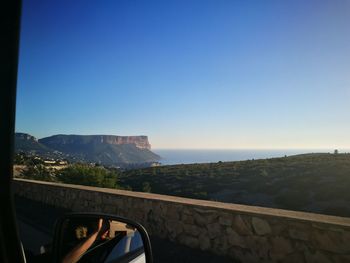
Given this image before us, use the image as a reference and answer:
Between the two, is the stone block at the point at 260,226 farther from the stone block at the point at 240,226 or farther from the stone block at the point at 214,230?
the stone block at the point at 214,230

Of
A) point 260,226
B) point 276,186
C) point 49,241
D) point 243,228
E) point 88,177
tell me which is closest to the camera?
point 260,226

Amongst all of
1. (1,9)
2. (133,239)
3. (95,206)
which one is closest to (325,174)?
(95,206)

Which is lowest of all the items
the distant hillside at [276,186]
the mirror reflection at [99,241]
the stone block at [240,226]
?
the distant hillside at [276,186]

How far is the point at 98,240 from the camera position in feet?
7.91

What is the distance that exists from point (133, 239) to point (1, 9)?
6.72 feet

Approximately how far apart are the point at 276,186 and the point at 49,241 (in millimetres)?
20664

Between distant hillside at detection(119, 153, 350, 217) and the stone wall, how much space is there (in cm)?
1262

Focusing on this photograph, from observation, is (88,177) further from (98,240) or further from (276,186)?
(98,240)

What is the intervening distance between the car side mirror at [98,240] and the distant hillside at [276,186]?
687 inches

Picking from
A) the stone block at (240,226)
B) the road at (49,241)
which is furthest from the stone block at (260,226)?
the road at (49,241)

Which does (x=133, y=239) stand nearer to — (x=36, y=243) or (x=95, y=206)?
A: (x=36, y=243)

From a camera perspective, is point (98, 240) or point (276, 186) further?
point (276, 186)

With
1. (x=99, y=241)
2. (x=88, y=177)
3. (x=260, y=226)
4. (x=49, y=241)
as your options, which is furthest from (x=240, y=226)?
(x=88, y=177)

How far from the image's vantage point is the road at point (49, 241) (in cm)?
706
